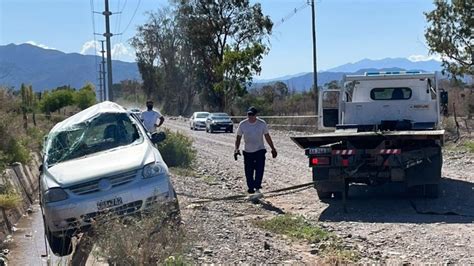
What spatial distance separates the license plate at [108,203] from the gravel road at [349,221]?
92 centimetres

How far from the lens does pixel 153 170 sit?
934cm

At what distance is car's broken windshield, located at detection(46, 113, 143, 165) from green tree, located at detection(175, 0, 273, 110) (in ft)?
154

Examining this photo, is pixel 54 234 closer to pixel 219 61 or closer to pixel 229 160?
pixel 229 160

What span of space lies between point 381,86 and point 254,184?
3.83 meters

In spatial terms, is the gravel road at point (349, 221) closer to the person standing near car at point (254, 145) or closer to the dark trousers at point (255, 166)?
→ the dark trousers at point (255, 166)

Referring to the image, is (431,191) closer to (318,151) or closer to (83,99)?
(318,151)

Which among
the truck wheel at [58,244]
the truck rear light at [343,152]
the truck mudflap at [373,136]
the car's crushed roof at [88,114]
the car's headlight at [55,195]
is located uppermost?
the car's crushed roof at [88,114]

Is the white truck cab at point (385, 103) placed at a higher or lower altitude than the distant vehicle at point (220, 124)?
higher

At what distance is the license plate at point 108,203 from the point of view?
8.84 meters

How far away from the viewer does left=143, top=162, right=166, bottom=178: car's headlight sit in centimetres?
927

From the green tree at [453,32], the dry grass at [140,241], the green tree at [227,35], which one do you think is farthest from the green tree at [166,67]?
the dry grass at [140,241]

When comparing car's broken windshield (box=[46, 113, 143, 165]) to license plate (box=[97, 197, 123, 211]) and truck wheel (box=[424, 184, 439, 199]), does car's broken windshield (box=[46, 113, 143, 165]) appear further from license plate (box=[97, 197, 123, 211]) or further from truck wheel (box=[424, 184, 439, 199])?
truck wheel (box=[424, 184, 439, 199])

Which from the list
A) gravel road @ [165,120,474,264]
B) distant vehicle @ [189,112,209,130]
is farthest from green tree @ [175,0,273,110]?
gravel road @ [165,120,474,264]

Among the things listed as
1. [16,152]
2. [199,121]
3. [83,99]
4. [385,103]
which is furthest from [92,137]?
[83,99]
